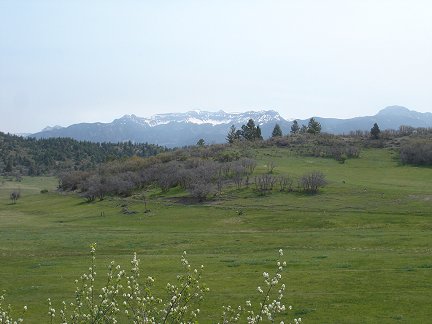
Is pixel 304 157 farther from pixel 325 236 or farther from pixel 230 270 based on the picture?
pixel 230 270

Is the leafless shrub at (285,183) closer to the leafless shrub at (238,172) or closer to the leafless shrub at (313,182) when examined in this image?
the leafless shrub at (313,182)

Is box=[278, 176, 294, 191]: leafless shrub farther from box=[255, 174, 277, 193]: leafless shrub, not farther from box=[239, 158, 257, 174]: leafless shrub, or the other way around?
box=[239, 158, 257, 174]: leafless shrub

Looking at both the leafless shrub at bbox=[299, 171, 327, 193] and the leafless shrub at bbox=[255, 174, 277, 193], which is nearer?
the leafless shrub at bbox=[299, 171, 327, 193]

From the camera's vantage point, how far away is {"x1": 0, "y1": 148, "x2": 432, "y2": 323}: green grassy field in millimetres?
27391

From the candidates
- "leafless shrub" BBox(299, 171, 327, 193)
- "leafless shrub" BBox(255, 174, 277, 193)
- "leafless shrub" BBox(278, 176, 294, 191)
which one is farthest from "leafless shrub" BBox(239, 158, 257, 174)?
"leafless shrub" BBox(299, 171, 327, 193)

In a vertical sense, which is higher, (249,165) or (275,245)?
(249,165)

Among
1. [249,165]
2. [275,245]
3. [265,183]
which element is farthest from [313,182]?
[275,245]

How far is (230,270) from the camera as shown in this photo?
119 ft

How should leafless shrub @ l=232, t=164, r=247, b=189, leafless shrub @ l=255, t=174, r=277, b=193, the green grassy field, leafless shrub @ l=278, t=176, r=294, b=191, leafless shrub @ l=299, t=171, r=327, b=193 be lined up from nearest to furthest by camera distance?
1. the green grassy field
2. leafless shrub @ l=299, t=171, r=327, b=193
3. leafless shrub @ l=278, t=176, r=294, b=191
4. leafless shrub @ l=255, t=174, r=277, b=193
5. leafless shrub @ l=232, t=164, r=247, b=189

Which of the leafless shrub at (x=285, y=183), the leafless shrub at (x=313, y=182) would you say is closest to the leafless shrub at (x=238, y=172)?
the leafless shrub at (x=285, y=183)

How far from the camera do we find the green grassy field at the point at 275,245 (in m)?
27.4

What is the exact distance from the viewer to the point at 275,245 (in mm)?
52312

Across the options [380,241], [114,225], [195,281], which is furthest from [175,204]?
[195,281]

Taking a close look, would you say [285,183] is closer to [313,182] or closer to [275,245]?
[313,182]
